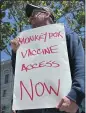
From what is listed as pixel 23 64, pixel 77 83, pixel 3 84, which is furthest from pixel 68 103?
pixel 3 84

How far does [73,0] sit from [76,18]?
2.61 ft

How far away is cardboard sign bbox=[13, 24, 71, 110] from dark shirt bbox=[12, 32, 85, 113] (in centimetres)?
4

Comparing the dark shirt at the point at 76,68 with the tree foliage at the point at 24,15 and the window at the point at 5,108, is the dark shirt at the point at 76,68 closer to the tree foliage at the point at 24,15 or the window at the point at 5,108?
the tree foliage at the point at 24,15

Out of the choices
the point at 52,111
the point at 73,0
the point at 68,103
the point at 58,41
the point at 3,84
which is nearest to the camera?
the point at 68,103

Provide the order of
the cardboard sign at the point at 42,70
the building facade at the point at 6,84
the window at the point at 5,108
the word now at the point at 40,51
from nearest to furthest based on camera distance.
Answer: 1. the cardboard sign at the point at 42,70
2. the word now at the point at 40,51
3. the window at the point at 5,108
4. the building facade at the point at 6,84

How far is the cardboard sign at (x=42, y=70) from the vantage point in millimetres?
2027

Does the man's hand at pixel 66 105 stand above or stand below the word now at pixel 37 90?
below

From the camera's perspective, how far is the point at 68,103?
1926 millimetres

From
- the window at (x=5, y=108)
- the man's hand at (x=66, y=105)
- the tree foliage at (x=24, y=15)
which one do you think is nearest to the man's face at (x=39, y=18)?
the man's hand at (x=66, y=105)

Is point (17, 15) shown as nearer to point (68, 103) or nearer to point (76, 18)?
point (76, 18)

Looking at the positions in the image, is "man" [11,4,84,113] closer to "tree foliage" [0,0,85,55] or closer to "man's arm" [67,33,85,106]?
"man's arm" [67,33,85,106]

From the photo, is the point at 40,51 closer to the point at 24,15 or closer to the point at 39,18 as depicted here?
the point at 39,18

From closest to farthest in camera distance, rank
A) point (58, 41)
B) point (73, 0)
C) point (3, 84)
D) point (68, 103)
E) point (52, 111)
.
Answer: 1. point (68, 103)
2. point (52, 111)
3. point (58, 41)
4. point (73, 0)
5. point (3, 84)

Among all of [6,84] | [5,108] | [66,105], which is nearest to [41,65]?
[66,105]
